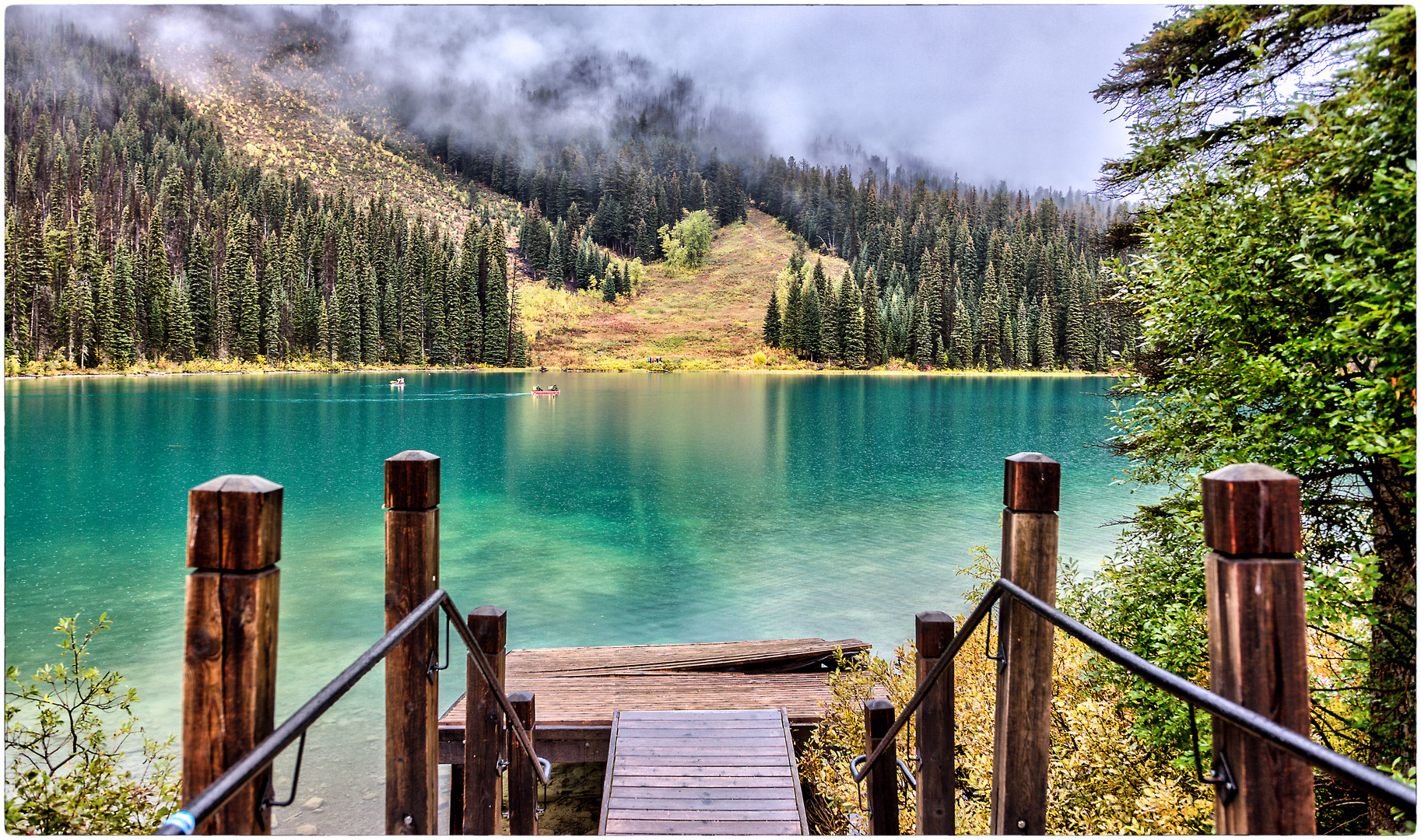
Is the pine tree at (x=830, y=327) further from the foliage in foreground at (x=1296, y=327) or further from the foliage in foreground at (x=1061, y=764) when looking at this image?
the foliage in foreground at (x=1061, y=764)

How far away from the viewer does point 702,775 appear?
5699mm

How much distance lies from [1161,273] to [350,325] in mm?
80202

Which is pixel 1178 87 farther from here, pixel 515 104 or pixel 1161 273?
pixel 515 104

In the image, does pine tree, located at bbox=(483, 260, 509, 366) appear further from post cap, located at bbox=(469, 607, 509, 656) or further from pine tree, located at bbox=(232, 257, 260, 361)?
post cap, located at bbox=(469, 607, 509, 656)

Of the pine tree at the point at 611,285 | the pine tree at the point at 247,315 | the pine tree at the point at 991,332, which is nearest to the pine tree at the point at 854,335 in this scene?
the pine tree at the point at 991,332

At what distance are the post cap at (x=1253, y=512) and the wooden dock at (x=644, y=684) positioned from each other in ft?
19.9

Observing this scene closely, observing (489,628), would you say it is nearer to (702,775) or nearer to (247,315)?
(702,775)

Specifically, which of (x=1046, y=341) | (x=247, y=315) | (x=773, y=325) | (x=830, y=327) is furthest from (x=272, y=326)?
(x=1046, y=341)

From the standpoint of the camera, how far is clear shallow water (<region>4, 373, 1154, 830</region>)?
12383 mm

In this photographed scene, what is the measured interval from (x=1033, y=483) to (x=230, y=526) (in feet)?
6.72

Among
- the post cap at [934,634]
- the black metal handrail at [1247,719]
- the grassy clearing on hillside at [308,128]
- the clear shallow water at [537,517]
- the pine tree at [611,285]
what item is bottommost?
the clear shallow water at [537,517]

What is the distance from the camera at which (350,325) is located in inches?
2958

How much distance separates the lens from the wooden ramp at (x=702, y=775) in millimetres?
5074

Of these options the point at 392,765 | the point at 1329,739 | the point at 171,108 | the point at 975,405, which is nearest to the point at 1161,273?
the point at 1329,739
